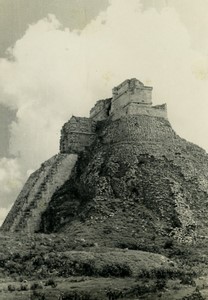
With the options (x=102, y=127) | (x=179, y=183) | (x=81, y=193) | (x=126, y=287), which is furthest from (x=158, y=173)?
(x=126, y=287)

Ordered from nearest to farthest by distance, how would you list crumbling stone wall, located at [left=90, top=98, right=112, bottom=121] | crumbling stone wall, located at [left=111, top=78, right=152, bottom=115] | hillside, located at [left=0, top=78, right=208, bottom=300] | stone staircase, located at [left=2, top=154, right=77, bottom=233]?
1. hillside, located at [left=0, top=78, right=208, bottom=300]
2. stone staircase, located at [left=2, top=154, right=77, bottom=233]
3. crumbling stone wall, located at [left=111, top=78, right=152, bottom=115]
4. crumbling stone wall, located at [left=90, top=98, right=112, bottom=121]

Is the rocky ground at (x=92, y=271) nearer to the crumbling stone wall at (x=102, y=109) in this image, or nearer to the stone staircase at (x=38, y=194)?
the stone staircase at (x=38, y=194)

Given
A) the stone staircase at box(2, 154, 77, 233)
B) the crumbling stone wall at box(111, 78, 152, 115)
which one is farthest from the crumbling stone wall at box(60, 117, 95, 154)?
the crumbling stone wall at box(111, 78, 152, 115)

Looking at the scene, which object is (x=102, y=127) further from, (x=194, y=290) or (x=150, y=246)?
(x=194, y=290)

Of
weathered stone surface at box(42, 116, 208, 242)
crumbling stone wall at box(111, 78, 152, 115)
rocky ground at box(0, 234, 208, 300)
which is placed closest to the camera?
rocky ground at box(0, 234, 208, 300)

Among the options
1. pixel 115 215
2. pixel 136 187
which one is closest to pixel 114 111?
pixel 136 187

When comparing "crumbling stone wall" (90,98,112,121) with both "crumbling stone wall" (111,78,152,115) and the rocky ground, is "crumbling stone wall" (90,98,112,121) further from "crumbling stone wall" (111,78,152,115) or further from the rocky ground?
the rocky ground

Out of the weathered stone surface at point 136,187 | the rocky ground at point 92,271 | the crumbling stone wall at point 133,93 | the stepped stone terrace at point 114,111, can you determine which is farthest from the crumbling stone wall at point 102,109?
the rocky ground at point 92,271

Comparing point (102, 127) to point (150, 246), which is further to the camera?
point (102, 127)

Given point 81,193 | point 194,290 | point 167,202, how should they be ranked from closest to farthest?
point 194,290
point 167,202
point 81,193

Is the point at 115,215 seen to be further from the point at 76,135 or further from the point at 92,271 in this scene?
the point at 76,135
